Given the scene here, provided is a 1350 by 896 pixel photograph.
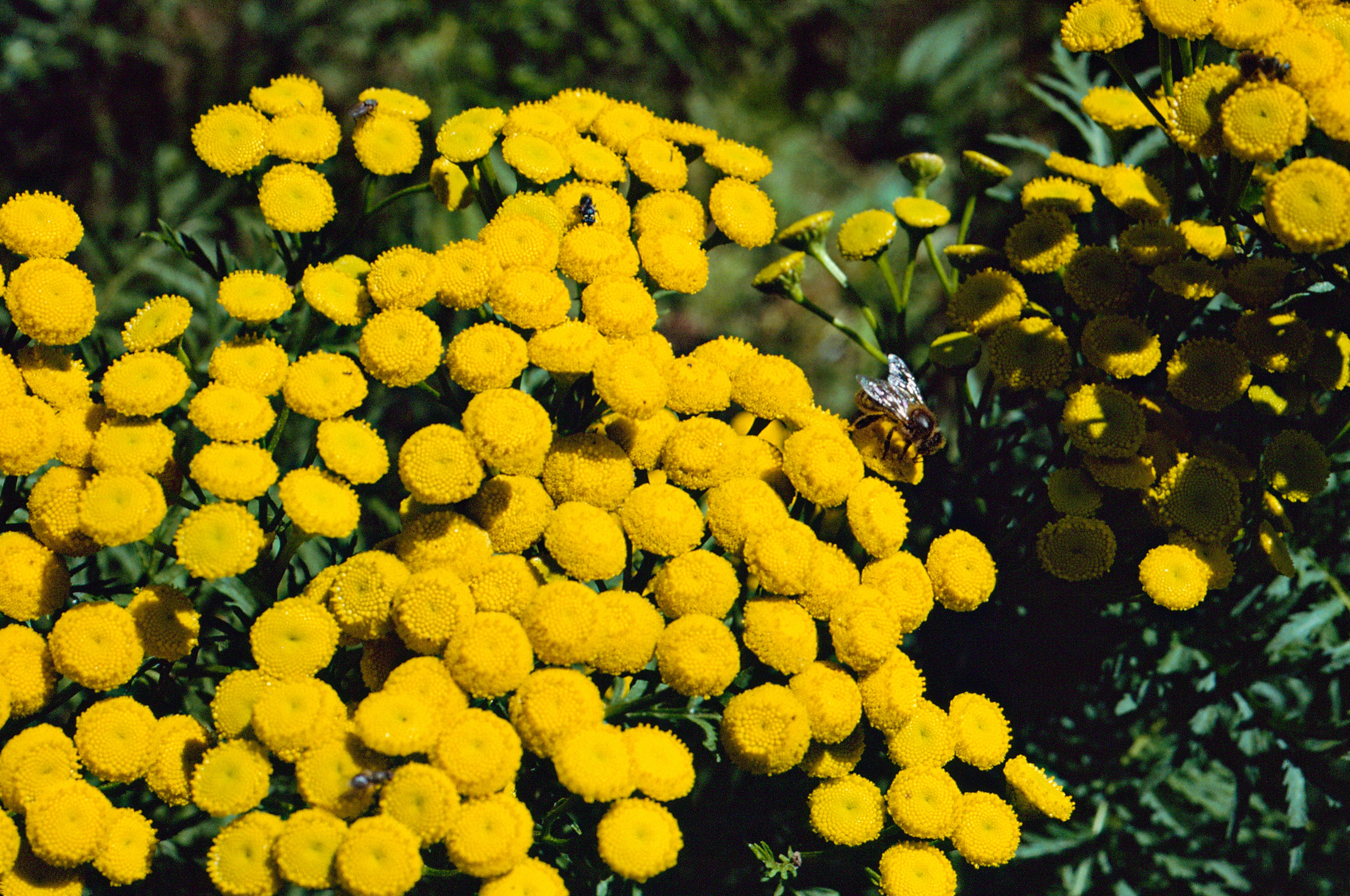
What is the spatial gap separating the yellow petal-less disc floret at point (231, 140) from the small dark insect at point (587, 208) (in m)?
0.77

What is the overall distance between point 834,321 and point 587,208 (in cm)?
76

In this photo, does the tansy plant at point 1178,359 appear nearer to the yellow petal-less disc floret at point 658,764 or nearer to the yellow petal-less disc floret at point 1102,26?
the yellow petal-less disc floret at point 1102,26

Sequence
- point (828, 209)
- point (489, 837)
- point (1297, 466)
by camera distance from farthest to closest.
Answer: point (828, 209) < point (1297, 466) < point (489, 837)

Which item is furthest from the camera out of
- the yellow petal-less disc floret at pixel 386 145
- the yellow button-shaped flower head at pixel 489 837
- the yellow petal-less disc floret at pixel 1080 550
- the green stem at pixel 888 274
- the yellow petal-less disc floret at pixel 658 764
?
the green stem at pixel 888 274

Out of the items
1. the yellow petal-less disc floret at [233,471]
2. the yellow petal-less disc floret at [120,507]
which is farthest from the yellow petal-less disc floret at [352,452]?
the yellow petal-less disc floret at [120,507]

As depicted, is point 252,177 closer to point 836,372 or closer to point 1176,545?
point 1176,545

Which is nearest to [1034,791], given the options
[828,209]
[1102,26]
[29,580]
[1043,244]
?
[1043,244]

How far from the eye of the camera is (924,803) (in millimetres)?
2137

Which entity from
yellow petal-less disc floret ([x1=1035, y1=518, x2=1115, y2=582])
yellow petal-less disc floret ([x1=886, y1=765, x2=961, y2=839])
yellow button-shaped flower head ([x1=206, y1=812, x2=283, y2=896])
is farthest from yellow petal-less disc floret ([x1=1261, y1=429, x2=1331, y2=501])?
→ yellow button-shaped flower head ([x1=206, y1=812, x2=283, y2=896])

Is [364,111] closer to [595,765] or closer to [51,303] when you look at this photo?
[51,303]

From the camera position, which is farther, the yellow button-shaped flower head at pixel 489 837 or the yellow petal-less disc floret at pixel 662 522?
the yellow petal-less disc floret at pixel 662 522

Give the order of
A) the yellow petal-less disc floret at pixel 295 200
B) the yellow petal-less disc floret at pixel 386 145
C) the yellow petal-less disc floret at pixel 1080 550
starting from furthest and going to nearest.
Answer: the yellow petal-less disc floret at pixel 386 145 → the yellow petal-less disc floret at pixel 295 200 → the yellow petal-less disc floret at pixel 1080 550

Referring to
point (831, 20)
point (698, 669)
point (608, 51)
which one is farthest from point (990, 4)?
point (698, 669)

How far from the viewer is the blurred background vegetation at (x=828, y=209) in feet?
9.11
